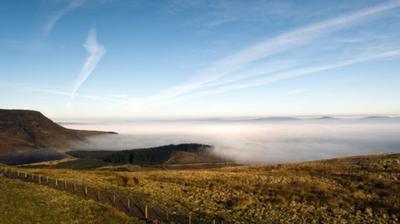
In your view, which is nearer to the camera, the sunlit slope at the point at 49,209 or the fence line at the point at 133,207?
the sunlit slope at the point at 49,209

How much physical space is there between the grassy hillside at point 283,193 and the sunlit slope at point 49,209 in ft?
27.6

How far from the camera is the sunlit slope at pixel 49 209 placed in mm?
33688

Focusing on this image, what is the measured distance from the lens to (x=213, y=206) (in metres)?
44.0

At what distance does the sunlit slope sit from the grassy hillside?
27.6 ft

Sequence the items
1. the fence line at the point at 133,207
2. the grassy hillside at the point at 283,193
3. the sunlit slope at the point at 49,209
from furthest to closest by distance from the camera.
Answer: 1. the grassy hillside at the point at 283,193
2. the fence line at the point at 133,207
3. the sunlit slope at the point at 49,209

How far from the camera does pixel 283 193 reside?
171 ft

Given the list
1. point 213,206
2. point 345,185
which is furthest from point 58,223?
point 345,185

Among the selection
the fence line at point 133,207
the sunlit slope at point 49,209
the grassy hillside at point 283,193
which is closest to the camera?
the sunlit slope at point 49,209

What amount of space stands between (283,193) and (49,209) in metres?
30.9

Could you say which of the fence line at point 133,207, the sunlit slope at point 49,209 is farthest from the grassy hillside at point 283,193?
the sunlit slope at point 49,209

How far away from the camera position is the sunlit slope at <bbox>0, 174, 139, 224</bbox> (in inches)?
1326

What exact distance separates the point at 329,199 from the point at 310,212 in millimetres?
7633

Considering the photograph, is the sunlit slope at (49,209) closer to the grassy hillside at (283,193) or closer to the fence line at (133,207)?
the fence line at (133,207)

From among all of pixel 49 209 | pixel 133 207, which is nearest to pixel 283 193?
pixel 133 207
